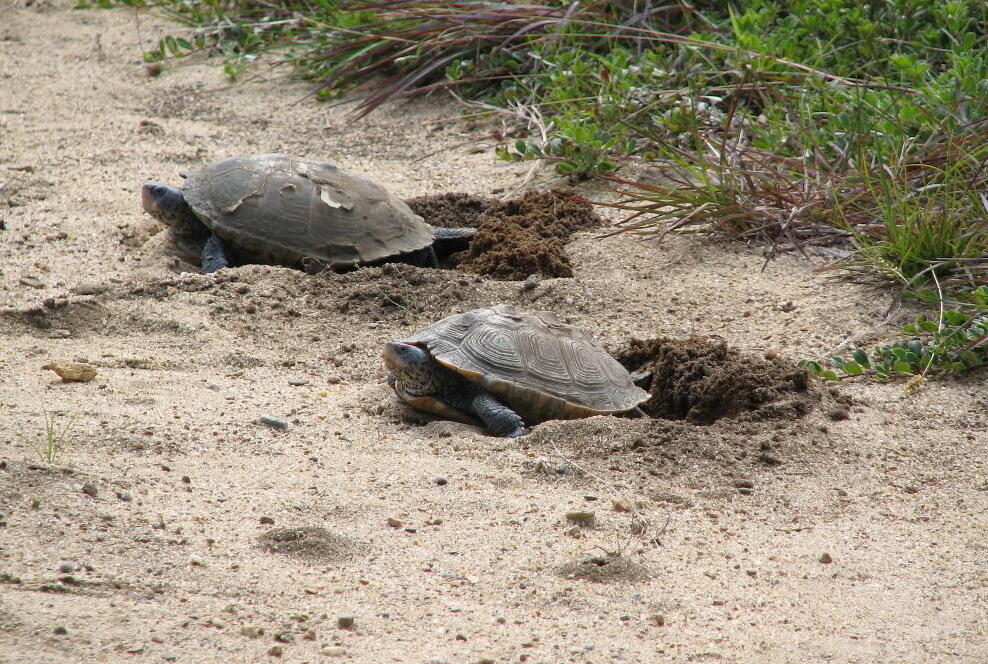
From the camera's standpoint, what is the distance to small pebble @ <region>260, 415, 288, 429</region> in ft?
11.3

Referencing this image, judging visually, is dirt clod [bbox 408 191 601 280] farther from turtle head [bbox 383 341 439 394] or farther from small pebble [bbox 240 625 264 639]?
small pebble [bbox 240 625 264 639]

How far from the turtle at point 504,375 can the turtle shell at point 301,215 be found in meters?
1.33

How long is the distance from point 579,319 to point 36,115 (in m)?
4.49

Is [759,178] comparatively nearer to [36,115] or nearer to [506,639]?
[506,639]

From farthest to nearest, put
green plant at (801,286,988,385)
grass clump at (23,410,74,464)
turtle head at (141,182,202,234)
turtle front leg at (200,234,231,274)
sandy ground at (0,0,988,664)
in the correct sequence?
turtle head at (141,182,202,234) < turtle front leg at (200,234,231,274) < green plant at (801,286,988,385) < grass clump at (23,410,74,464) < sandy ground at (0,0,988,664)

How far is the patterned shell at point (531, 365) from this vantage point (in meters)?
3.66

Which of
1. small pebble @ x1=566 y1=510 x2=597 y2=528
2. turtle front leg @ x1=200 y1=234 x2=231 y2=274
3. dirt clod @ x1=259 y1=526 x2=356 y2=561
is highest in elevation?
dirt clod @ x1=259 y1=526 x2=356 y2=561

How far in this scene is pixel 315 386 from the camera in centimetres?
386

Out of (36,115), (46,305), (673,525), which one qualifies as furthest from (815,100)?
(36,115)

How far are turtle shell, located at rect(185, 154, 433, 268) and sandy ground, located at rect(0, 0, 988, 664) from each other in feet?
1.07

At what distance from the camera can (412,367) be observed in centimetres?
356

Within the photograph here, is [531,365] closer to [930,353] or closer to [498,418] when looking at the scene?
[498,418]

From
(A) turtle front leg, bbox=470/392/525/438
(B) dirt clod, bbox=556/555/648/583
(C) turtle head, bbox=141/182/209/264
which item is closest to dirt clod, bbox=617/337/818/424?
(A) turtle front leg, bbox=470/392/525/438

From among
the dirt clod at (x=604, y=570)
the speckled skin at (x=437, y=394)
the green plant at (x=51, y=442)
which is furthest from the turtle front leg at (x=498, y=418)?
the green plant at (x=51, y=442)
